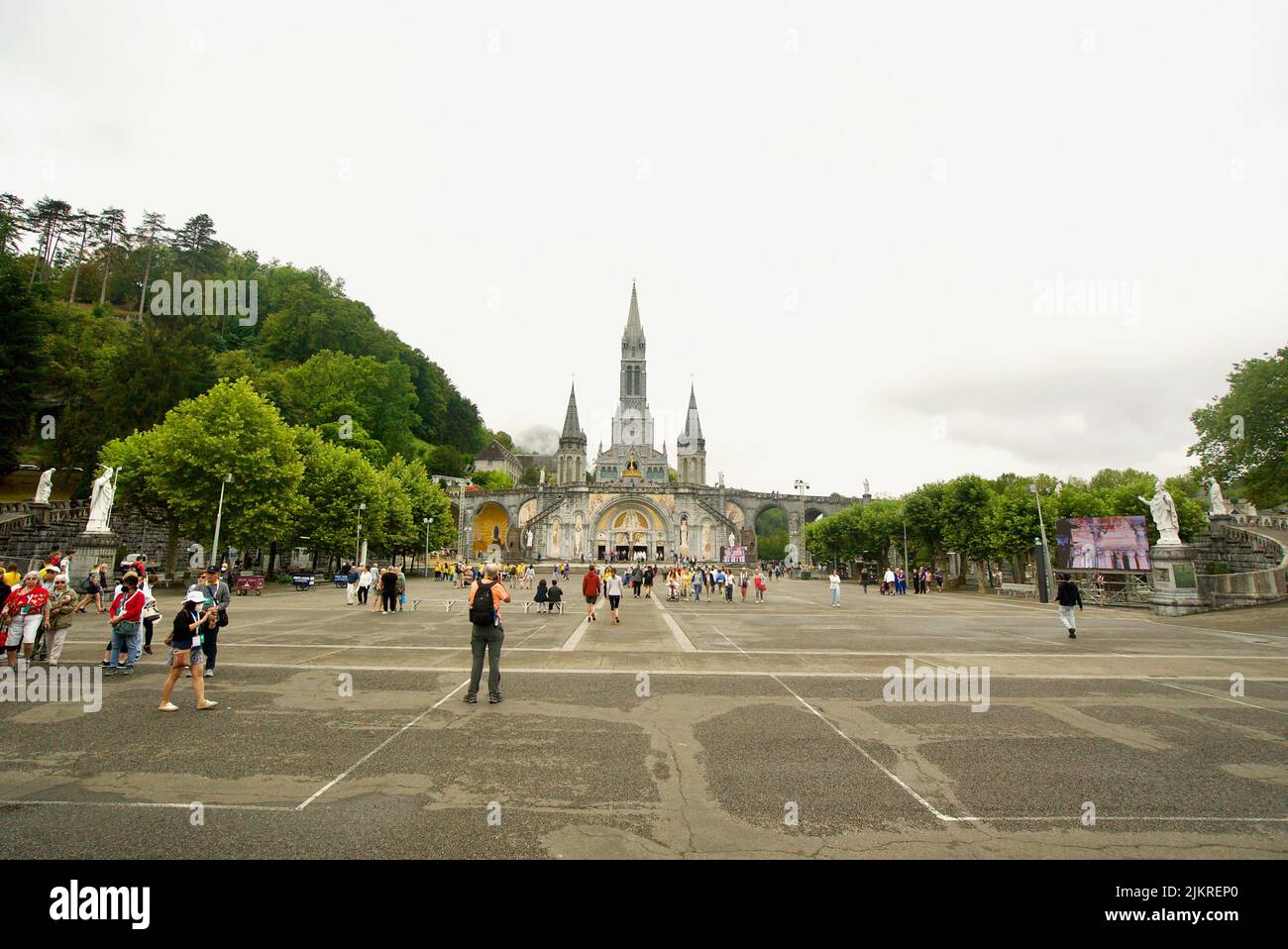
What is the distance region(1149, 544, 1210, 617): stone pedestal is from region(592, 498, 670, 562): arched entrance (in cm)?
6661

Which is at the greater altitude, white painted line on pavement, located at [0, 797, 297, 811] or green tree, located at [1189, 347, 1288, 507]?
green tree, located at [1189, 347, 1288, 507]

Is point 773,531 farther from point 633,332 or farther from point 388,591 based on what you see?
point 388,591

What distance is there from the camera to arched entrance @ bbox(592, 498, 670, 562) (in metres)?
87.3

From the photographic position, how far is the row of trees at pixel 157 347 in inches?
1694

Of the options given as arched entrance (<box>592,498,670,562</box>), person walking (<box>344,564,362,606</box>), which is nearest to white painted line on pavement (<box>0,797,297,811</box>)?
person walking (<box>344,564,362,606</box>)

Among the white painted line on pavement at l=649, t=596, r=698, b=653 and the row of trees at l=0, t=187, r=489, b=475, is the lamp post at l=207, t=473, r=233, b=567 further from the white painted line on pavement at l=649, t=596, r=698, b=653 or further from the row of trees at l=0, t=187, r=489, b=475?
the white painted line on pavement at l=649, t=596, r=698, b=653

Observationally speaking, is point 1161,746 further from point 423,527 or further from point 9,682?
point 423,527

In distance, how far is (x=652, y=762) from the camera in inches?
227

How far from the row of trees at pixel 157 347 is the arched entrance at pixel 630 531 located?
87.2ft

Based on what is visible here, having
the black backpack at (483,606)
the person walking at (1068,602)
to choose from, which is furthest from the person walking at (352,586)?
the person walking at (1068,602)

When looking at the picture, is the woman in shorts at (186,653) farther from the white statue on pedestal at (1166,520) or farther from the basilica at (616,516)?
the basilica at (616,516)

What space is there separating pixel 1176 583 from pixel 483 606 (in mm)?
24961

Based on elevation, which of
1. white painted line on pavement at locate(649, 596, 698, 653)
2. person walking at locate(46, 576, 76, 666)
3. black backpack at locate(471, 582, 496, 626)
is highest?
black backpack at locate(471, 582, 496, 626)
